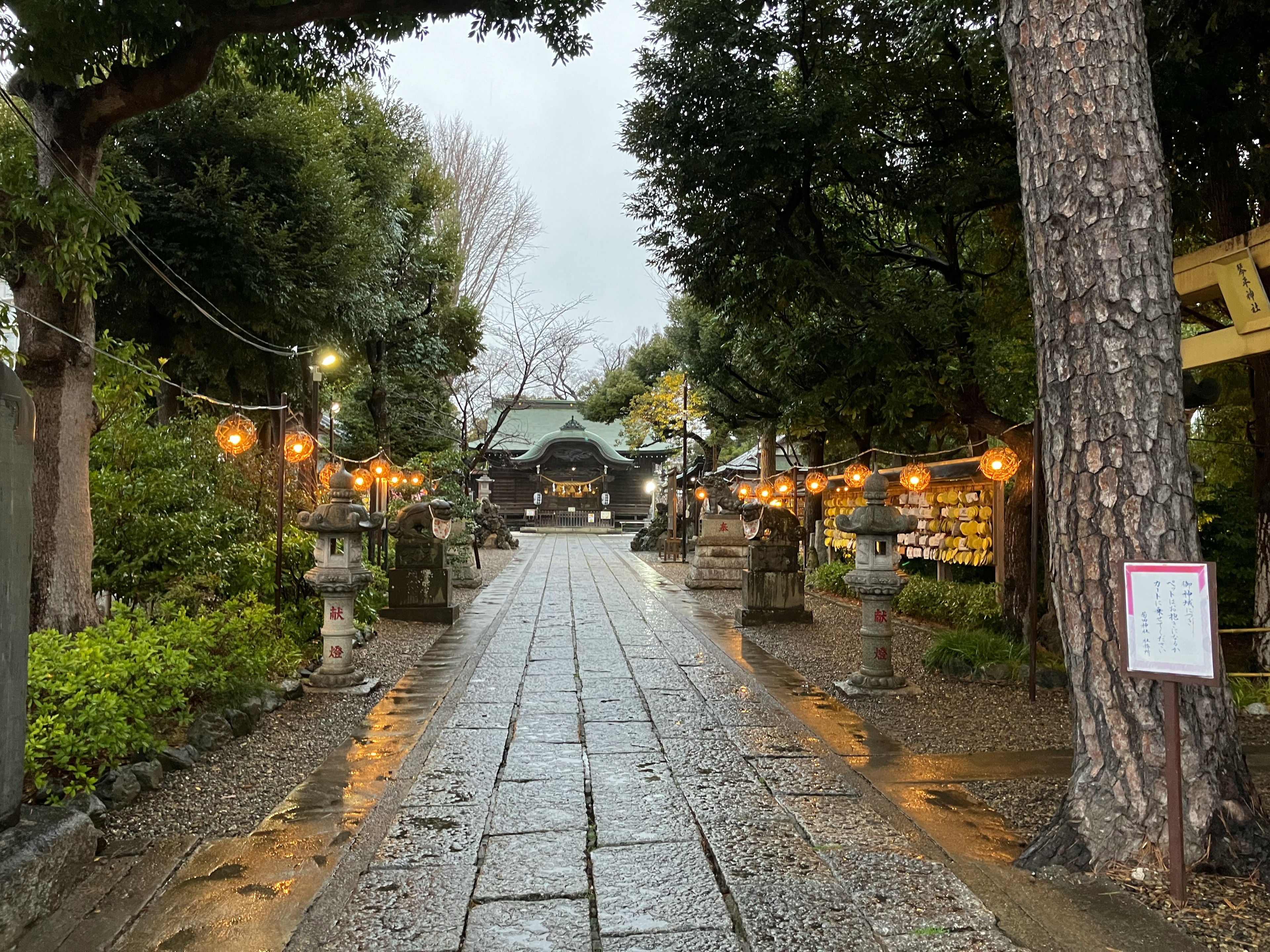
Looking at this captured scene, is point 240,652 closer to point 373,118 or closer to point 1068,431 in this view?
point 1068,431

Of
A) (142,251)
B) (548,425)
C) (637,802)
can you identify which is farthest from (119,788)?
(548,425)

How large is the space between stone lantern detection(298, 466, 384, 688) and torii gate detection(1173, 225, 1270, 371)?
6.96 metres

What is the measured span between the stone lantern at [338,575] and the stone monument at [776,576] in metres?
5.96

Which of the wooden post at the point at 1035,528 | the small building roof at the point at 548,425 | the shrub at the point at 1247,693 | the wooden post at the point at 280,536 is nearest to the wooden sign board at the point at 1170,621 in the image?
the wooden post at the point at 1035,528

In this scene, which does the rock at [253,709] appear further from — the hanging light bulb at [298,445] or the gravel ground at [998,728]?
the gravel ground at [998,728]

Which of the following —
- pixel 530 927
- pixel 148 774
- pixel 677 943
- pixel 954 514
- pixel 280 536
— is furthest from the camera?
pixel 954 514

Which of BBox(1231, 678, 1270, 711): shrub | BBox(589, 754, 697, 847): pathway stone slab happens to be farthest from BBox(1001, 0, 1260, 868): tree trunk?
BBox(1231, 678, 1270, 711): shrub

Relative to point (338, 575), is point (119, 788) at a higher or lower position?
lower

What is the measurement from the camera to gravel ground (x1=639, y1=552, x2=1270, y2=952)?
3096 millimetres

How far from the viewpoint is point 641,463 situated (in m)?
42.2

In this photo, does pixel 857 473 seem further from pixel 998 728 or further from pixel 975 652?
pixel 998 728

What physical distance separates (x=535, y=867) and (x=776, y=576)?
8.55m

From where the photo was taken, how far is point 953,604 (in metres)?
11.4

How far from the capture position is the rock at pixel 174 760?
4.79 metres
